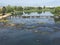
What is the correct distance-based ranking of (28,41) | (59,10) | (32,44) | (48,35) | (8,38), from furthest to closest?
(59,10) → (48,35) → (8,38) → (28,41) → (32,44)

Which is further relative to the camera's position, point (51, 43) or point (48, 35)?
point (48, 35)

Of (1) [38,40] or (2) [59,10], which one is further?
(2) [59,10]

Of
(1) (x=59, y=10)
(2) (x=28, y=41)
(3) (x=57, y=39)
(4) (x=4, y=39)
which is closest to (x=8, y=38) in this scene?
(4) (x=4, y=39)

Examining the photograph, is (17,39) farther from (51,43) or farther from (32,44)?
(51,43)

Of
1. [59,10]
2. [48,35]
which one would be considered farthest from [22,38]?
[59,10]

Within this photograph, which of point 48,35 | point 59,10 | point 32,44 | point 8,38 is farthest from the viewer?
point 59,10

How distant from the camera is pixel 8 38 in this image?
17.1 metres

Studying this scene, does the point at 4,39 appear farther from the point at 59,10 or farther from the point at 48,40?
the point at 59,10

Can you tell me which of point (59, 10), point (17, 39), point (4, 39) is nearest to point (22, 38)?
point (17, 39)

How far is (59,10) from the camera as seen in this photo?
55.4 metres

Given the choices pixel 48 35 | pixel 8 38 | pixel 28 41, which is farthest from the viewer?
pixel 48 35

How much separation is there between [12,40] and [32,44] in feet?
8.23

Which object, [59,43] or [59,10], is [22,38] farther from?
[59,10]

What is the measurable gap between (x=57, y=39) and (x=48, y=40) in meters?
0.92
